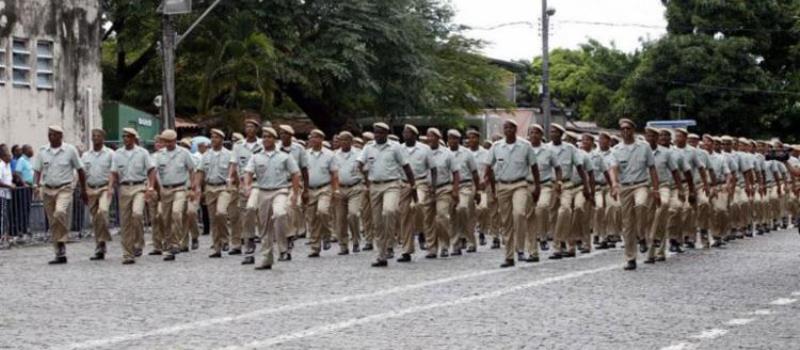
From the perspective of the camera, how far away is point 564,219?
2233cm

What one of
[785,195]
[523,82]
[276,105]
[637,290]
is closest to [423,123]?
[276,105]

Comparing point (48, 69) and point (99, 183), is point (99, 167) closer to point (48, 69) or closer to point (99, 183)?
point (99, 183)

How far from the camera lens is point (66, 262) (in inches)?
830

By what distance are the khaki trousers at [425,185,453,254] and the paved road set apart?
111cm

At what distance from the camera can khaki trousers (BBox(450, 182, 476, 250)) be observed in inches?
922

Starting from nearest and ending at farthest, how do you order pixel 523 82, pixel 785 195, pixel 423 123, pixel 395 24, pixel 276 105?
pixel 785 195 → pixel 395 24 → pixel 276 105 → pixel 423 123 → pixel 523 82

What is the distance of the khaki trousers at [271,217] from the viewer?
63.5ft

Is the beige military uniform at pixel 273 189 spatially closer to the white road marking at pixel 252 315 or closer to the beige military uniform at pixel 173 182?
the white road marking at pixel 252 315

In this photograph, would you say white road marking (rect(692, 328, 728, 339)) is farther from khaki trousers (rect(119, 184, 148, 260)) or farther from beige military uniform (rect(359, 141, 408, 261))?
khaki trousers (rect(119, 184, 148, 260))

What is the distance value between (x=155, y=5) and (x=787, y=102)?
117ft

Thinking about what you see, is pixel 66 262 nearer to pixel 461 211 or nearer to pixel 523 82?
pixel 461 211

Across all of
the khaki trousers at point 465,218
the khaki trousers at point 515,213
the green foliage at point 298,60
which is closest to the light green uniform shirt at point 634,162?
the khaki trousers at point 515,213

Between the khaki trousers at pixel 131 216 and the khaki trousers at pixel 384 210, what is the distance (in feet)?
10.6

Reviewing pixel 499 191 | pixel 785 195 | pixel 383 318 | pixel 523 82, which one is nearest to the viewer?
pixel 383 318
